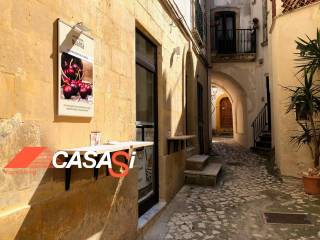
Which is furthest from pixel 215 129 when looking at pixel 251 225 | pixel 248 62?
pixel 251 225

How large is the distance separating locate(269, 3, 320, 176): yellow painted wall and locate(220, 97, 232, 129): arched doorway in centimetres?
1658

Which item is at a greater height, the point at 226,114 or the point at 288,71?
the point at 288,71

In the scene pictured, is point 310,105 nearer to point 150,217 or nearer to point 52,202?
point 150,217

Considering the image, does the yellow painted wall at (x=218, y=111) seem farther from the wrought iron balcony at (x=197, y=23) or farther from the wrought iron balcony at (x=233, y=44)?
the wrought iron balcony at (x=197, y=23)

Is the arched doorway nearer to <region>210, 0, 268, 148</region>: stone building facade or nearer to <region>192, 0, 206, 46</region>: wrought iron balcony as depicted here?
<region>210, 0, 268, 148</region>: stone building facade

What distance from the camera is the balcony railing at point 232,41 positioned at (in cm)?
1395

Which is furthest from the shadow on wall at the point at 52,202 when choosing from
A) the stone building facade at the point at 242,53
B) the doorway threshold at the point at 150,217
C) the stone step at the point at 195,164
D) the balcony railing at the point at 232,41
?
the balcony railing at the point at 232,41

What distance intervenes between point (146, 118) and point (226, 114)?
20.4 meters

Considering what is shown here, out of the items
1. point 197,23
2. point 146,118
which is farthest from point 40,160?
point 197,23

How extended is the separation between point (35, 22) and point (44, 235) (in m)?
1.41

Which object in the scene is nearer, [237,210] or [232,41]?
[237,210]

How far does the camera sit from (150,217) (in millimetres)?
4254

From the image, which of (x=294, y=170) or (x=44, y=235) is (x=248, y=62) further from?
(x=44, y=235)

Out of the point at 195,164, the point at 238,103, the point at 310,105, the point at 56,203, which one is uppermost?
the point at 238,103
